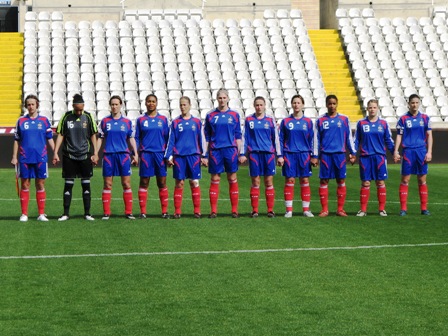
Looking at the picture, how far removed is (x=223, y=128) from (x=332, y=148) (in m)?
1.63

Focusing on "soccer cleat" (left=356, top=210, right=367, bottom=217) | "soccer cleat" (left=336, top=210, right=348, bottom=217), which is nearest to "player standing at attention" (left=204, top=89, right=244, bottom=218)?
"soccer cleat" (left=336, top=210, right=348, bottom=217)

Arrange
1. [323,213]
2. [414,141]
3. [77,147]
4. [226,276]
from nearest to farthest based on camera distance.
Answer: [226,276]
[77,147]
[323,213]
[414,141]

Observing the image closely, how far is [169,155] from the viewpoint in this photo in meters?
14.3

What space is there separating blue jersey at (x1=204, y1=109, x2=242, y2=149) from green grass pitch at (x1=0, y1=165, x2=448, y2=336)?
1.08 m

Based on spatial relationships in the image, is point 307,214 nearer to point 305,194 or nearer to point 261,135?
point 305,194

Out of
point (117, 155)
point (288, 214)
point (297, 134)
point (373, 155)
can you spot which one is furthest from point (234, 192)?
point (373, 155)

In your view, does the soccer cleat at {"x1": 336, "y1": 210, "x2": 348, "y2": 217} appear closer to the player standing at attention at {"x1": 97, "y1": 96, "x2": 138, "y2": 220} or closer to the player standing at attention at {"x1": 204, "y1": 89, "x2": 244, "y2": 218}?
the player standing at attention at {"x1": 204, "y1": 89, "x2": 244, "y2": 218}

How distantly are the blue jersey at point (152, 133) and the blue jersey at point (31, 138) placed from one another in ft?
4.40

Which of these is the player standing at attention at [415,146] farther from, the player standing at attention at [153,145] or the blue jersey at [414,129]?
the player standing at attention at [153,145]

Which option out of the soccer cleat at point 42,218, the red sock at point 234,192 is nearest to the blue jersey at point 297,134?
the red sock at point 234,192

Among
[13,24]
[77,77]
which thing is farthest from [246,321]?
[13,24]

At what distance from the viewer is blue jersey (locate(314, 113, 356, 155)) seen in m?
14.7

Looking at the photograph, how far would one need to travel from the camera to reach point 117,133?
47.4 feet

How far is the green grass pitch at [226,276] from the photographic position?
23.4ft
